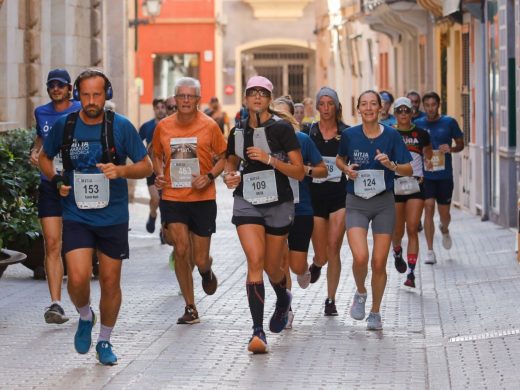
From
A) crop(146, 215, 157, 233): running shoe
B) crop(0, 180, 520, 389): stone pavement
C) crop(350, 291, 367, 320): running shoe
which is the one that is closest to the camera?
crop(0, 180, 520, 389): stone pavement

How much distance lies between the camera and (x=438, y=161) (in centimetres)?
1778

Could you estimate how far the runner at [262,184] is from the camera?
10914mm

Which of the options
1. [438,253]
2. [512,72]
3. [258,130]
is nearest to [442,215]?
[438,253]

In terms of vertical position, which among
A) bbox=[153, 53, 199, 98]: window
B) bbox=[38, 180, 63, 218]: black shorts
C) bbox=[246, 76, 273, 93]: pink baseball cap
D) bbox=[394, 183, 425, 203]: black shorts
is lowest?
bbox=[394, 183, 425, 203]: black shorts

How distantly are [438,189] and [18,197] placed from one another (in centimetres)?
519

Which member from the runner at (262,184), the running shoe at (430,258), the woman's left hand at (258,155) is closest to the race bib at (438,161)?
the running shoe at (430,258)

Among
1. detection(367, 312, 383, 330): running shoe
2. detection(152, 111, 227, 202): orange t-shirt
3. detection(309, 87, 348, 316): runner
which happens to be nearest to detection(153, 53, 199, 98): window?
detection(309, 87, 348, 316): runner

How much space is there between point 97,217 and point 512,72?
11844 millimetres

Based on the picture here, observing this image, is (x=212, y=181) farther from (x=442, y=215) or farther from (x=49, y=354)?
(x=442, y=215)

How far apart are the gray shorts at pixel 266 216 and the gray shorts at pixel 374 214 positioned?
3.93 feet

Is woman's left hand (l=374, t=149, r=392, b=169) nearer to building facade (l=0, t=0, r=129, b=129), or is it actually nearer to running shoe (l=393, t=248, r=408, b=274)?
running shoe (l=393, t=248, r=408, b=274)

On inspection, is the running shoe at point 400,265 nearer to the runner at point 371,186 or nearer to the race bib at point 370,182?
the runner at point 371,186

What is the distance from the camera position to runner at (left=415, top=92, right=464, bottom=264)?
57.5 feet

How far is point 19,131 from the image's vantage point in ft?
52.1
